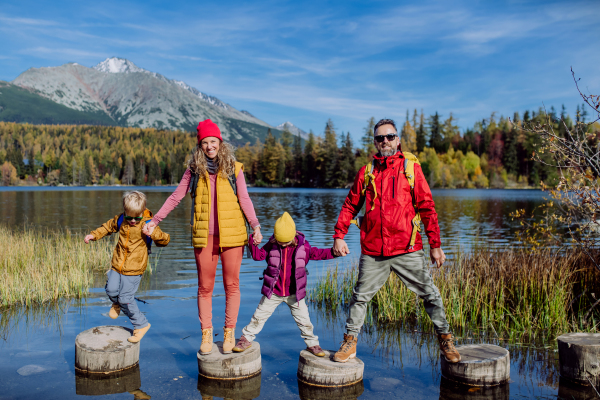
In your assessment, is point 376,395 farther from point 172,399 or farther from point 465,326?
point 465,326

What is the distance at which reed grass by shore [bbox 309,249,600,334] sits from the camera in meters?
6.04

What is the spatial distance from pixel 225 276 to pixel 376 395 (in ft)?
5.96

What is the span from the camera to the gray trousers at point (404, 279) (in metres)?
4.02

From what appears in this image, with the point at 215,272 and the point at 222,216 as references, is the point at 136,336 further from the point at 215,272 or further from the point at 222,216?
the point at 222,216

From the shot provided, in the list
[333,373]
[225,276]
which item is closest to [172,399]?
[225,276]

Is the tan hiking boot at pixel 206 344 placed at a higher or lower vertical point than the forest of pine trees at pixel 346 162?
lower

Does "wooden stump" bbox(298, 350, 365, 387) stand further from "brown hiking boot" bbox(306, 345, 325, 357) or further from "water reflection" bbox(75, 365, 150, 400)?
"water reflection" bbox(75, 365, 150, 400)

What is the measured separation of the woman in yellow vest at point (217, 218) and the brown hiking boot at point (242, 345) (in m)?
0.07

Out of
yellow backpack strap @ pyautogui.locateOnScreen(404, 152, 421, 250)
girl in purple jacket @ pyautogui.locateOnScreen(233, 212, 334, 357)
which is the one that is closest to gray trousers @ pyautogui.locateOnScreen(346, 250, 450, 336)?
yellow backpack strap @ pyautogui.locateOnScreen(404, 152, 421, 250)

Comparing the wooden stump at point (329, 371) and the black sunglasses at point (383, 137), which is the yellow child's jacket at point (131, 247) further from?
the black sunglasses at point (383, 137)

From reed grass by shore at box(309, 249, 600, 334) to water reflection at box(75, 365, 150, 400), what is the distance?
11.5ft

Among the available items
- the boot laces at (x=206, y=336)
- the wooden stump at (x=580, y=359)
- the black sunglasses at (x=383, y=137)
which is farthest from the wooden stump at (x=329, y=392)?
the black sunglasses at (x=383, y=137)

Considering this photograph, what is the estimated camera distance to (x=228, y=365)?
13.8 feet

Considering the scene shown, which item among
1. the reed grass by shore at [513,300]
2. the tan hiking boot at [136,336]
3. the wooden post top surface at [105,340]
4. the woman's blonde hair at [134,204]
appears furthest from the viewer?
the reed grass by shore at [513,300]
